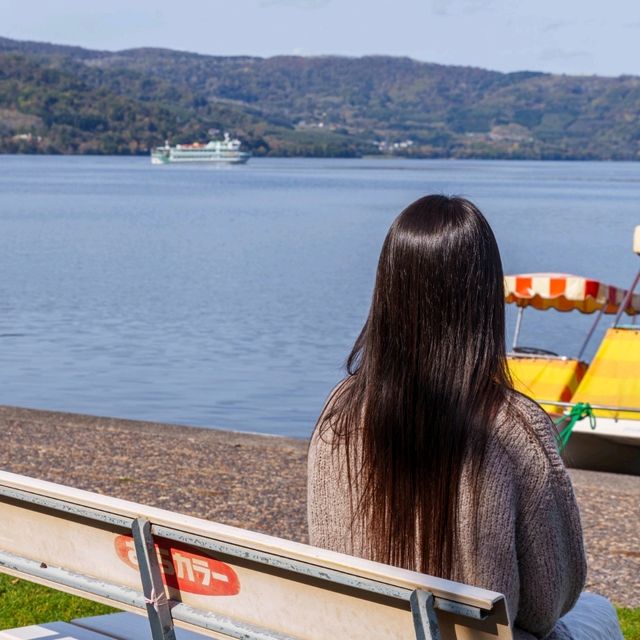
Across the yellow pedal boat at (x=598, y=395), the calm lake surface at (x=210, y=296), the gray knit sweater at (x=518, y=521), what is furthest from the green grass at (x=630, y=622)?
the yellow pedal boat at (x=598, y=395)

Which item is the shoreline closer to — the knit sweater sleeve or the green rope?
the green rope

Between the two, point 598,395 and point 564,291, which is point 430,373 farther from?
point 564,291

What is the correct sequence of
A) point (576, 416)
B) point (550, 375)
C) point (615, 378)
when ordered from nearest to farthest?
point (576, 416)
point (615, 378)
point (550, 375)

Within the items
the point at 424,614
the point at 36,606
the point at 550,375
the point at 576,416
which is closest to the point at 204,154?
the point at 550,375

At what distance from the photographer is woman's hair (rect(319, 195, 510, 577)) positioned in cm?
251

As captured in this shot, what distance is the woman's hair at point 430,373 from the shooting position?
2.51 metres

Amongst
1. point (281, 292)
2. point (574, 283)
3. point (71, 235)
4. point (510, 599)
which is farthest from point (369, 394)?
point (71, 235)

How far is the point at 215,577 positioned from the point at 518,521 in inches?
24.3

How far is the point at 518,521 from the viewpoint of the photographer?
8.36ft

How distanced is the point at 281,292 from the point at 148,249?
14.5 metres

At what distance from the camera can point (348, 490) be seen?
267cm

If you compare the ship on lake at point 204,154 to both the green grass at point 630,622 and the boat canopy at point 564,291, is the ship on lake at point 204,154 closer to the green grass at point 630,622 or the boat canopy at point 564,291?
the boat canopy at point 564,291

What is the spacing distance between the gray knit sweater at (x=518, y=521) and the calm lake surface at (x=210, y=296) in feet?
2.99

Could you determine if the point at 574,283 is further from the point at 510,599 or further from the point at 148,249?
the point at 148,249
